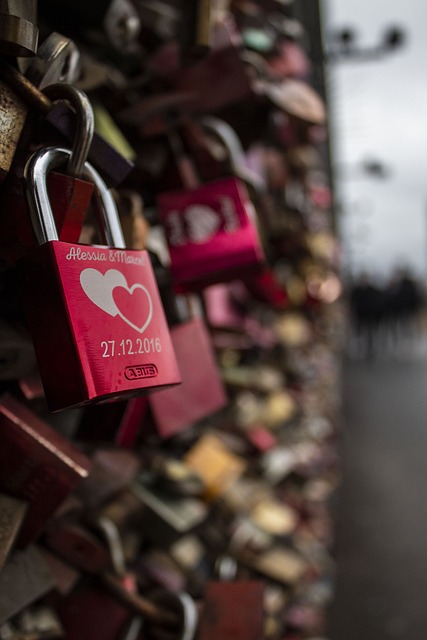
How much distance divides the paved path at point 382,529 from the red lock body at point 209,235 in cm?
142

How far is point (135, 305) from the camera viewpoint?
1.63 feet

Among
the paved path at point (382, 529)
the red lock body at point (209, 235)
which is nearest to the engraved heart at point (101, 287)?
the red lock body at point (209, 235)

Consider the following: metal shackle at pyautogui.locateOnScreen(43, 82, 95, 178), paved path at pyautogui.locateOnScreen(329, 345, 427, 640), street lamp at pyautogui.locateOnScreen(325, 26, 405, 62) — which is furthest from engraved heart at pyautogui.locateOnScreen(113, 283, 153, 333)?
street lamp at pyautogui.locateOnScreen(325, 26, 405, 62)

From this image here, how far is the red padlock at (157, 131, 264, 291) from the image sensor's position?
719 millimetres

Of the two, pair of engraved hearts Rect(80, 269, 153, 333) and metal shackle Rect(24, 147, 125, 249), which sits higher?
metal shackle Rect(24, 147, 125, 249)

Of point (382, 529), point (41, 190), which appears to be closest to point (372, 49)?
point (382, 529)

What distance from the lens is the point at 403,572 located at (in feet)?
7.09

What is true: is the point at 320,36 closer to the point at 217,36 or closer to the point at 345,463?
the point at 217,36

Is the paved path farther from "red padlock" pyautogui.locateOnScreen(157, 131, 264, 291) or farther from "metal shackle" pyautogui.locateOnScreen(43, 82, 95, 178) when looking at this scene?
"metal shackle" pyautogui.locateOnScreen(43, 82, 95, 178)

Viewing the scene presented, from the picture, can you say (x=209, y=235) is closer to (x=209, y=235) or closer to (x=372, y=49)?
(x=209, y=235)

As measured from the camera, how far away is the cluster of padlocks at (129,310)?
0.48 metres

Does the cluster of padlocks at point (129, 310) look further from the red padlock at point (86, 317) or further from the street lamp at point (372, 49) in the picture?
the street lamp at point (372, 49)

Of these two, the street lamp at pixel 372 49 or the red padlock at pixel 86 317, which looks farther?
the street lamp at pixel 372 49

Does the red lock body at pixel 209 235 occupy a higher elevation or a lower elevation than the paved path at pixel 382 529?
higher
